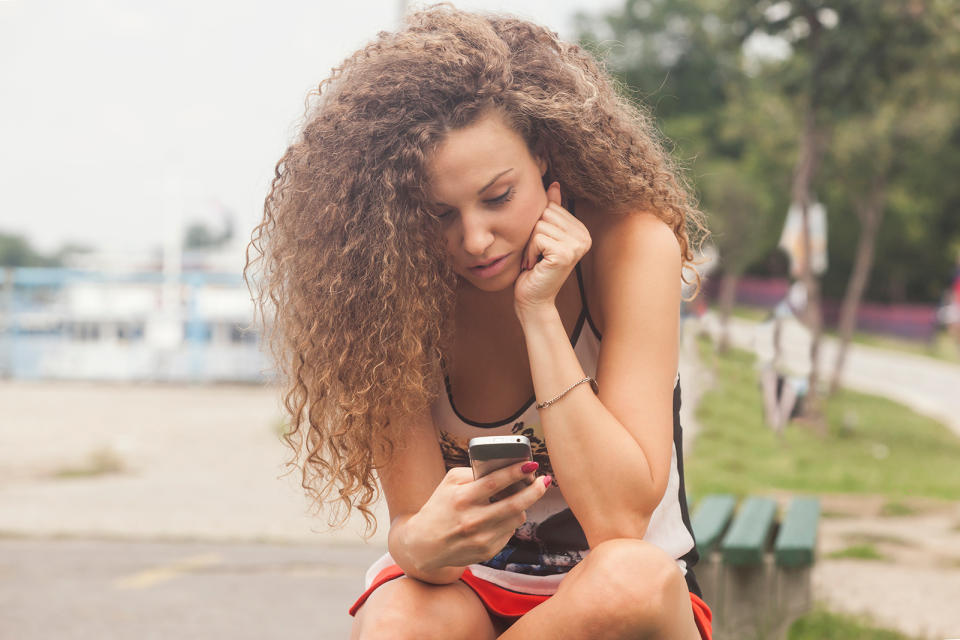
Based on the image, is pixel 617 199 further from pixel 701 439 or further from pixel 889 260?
pixel 889 260

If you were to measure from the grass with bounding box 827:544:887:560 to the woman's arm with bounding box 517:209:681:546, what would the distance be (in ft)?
12.6

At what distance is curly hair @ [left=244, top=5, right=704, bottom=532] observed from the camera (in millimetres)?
2100

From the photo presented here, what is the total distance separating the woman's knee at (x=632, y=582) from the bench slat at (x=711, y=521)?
5.00 ft

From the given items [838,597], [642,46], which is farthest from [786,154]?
[642,46]

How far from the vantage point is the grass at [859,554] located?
5.62m

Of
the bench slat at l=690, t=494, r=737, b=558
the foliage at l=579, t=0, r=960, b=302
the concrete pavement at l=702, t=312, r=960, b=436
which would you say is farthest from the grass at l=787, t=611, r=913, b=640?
the concrete pavement at l=702, t=312, r=960, b=436

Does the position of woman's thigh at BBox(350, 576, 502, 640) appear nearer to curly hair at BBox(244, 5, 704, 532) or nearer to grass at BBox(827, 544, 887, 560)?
curly hair at BBox(244, 5, 704, 532)

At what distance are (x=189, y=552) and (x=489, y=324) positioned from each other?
4.50 meters

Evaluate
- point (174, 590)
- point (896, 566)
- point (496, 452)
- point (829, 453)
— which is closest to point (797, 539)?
point (896, 566)

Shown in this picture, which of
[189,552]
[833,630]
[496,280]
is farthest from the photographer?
[189,552]

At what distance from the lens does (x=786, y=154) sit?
2138 centimetres

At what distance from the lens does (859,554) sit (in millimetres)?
5633

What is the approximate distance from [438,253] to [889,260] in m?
45.8

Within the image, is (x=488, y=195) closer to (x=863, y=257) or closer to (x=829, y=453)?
(x=829, y=453)
